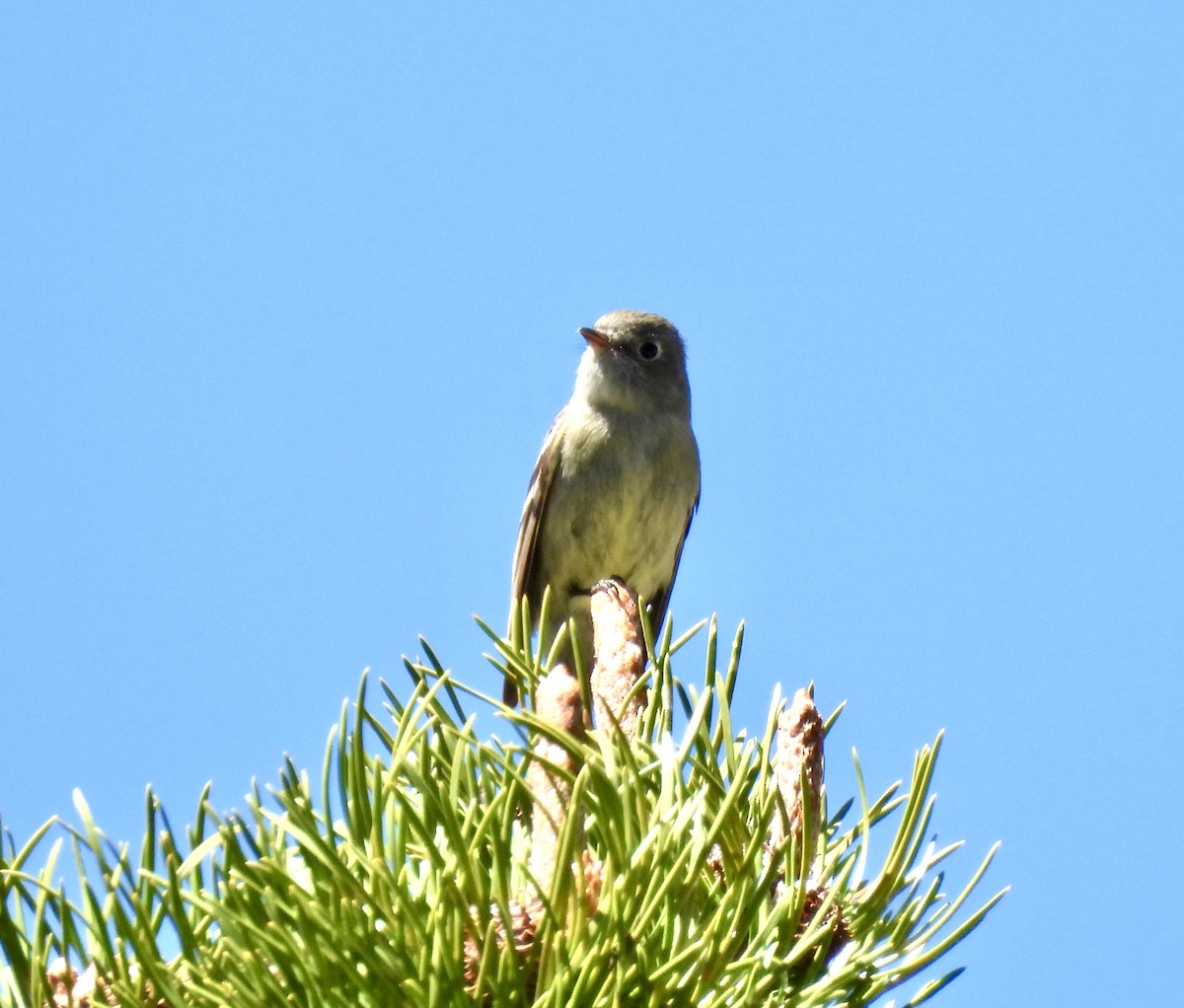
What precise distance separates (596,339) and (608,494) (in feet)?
3.46

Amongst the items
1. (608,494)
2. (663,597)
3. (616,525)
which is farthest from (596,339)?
(663,597)

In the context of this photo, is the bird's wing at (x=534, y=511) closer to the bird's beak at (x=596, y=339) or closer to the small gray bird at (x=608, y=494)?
the small gray bird at (x=608, y=494)

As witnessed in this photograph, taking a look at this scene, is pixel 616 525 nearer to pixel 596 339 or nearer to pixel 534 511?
pixel 534 511

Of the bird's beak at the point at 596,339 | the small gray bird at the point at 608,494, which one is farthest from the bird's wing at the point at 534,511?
the bird's beak at the point at 596,339

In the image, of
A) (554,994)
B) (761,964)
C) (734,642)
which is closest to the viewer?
(554,994)

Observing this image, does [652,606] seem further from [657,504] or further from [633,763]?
[633,763]

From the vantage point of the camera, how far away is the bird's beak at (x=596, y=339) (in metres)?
8.05

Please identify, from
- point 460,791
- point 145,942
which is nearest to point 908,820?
point 460,791

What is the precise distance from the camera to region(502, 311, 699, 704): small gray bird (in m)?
7.57

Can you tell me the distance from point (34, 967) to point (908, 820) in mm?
1013

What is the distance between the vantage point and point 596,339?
8.11 metres

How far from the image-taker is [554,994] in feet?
4.58

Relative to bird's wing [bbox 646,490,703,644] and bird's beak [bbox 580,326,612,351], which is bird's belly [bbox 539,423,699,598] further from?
bird's beak [bbox 580,326,612,351]

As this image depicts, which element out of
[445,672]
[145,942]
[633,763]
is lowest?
[145,942]
